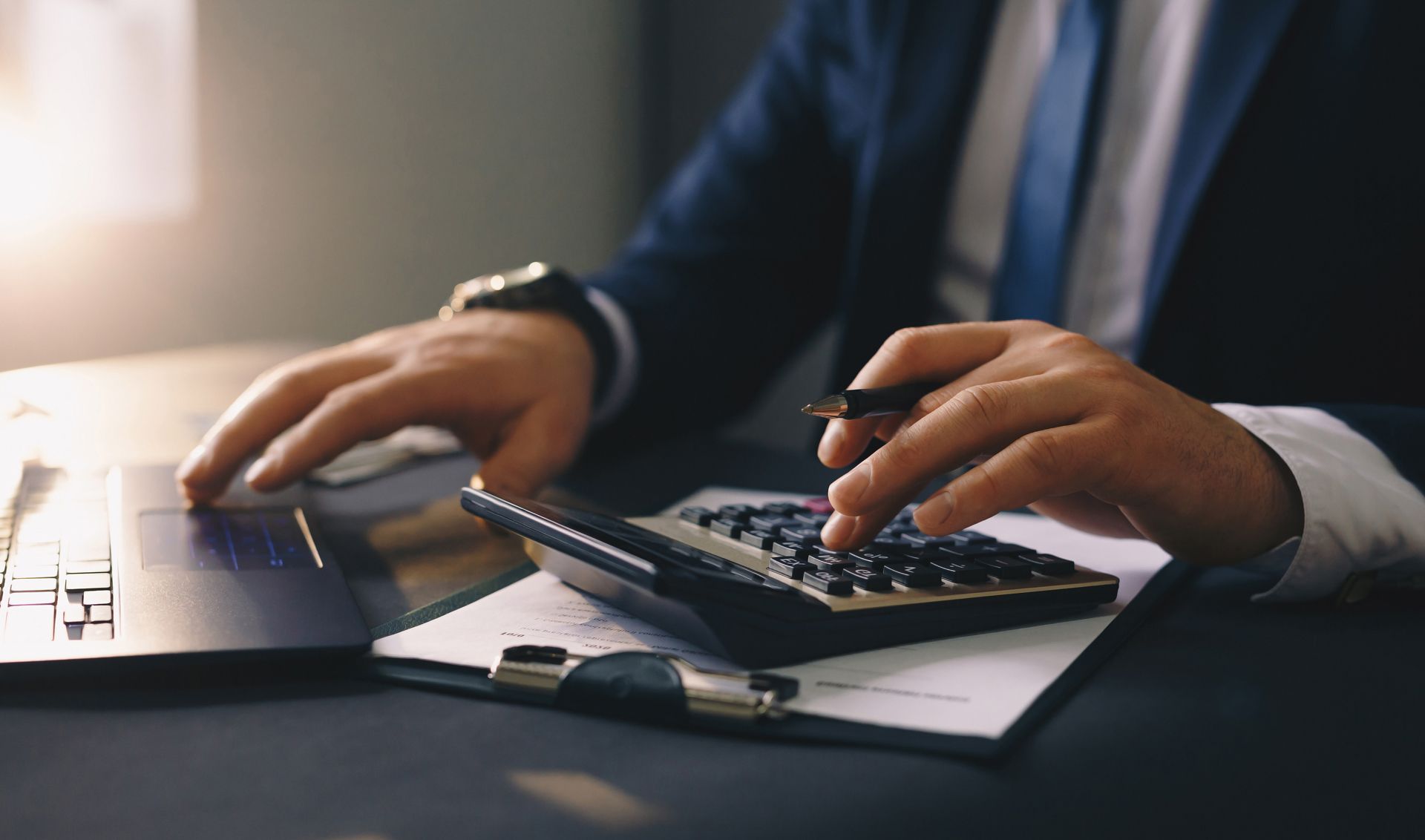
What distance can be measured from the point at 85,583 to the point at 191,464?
189 mm

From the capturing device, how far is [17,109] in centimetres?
188

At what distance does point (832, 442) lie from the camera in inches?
21.2

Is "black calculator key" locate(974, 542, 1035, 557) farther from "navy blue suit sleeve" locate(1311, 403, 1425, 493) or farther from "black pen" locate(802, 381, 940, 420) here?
"navy blue suit sleeve" locate(1311, 403, 1425, 493)

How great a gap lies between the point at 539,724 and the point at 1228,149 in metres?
0.78

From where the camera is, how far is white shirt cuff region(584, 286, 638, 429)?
3.09 ft

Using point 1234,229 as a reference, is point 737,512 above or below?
below

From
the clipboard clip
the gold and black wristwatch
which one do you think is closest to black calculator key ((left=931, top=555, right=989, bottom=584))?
the clipboard clip

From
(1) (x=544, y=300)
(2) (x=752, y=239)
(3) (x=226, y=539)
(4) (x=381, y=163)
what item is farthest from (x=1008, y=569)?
(4) (x=381, y=163)

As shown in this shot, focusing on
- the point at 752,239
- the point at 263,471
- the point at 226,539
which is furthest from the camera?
the point at 752,239

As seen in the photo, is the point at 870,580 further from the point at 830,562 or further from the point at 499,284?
the point at 499,284

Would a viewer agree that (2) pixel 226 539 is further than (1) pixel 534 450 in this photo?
No

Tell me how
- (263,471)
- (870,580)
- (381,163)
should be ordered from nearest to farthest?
1. (870,580)
2. (263,471)
3. (381,163)

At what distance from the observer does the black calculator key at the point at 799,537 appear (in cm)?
51

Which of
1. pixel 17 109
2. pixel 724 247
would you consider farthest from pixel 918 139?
pixel 17 109
